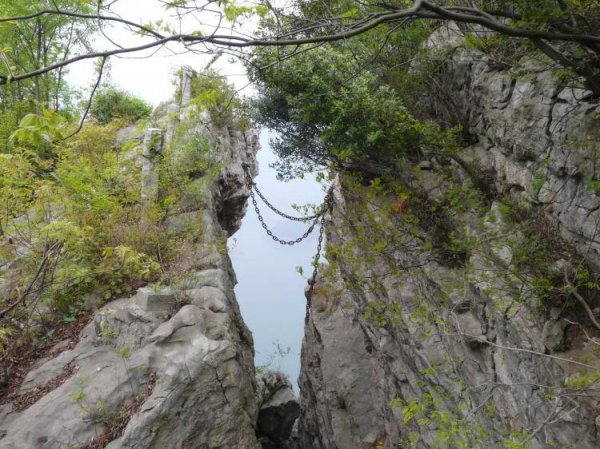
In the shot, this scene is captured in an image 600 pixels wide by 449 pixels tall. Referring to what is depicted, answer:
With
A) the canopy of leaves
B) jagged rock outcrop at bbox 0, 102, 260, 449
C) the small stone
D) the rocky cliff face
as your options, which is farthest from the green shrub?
jagged rock outcrop at bbox 0, 102, 260, 449

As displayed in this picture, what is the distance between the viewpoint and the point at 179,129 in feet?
30.2

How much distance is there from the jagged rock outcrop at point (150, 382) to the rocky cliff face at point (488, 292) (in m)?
2.17

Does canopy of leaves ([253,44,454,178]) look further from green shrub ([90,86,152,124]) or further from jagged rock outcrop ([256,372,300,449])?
green shrub ([90,86,152,124])

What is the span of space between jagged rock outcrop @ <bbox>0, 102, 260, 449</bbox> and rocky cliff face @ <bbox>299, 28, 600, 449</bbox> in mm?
2171

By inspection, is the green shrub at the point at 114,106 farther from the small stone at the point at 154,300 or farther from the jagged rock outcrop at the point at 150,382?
the jagged rock outcrop at the point at 150,382

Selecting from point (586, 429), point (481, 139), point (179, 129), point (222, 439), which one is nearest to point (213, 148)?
point (179, 129)

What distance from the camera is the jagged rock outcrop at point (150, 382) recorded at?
4867 millimetres

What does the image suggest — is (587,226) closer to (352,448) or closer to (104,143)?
(352,448)

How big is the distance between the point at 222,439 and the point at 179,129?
21.3 ft

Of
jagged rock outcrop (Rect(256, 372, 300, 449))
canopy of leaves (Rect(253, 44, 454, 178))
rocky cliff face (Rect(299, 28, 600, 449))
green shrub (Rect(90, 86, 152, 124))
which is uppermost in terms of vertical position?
green shrub (Rect(90, 86, 152, 124))

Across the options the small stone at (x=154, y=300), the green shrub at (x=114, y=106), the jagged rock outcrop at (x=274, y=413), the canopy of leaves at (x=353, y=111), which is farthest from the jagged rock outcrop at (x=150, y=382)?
the green shrub at (x=114, y=106)

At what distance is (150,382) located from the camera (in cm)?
529

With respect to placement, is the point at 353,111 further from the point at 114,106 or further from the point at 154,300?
the point at 114,106

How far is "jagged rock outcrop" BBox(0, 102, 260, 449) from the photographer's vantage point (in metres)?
4.87
